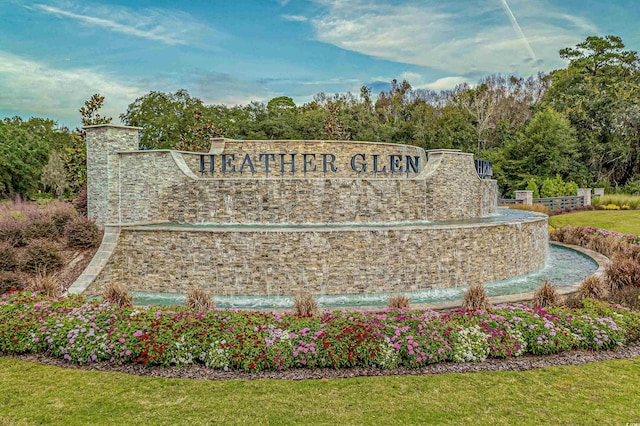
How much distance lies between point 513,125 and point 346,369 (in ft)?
217

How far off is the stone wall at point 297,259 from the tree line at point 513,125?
917 inches

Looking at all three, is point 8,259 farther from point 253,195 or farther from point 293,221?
point 293,221

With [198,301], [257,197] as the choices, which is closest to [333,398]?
[198,301]

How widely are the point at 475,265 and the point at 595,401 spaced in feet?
21.8

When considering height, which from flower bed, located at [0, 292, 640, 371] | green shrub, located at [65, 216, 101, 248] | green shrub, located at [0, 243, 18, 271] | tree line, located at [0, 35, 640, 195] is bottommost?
flower bed, located at [0, 292, 640, 371]

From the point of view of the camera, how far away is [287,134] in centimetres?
4750

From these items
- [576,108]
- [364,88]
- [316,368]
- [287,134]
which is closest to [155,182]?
[316,368]

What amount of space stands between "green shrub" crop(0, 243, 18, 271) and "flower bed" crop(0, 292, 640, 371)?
370 cm

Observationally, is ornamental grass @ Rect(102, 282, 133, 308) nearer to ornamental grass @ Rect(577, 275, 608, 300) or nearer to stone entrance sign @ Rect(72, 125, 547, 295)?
stone entrance sign @ Rect(72, 125, 547, 295)

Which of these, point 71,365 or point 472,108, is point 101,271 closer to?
point 71,365

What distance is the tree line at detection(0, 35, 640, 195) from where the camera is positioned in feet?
138

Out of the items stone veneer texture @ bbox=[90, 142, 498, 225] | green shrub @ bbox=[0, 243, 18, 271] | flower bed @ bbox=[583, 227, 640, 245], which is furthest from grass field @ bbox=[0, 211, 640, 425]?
flower bed @ bbox=[583, 227, 640, 245]

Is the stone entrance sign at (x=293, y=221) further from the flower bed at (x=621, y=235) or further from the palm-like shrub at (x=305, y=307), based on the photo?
the flower bed at (x=621, y=235)

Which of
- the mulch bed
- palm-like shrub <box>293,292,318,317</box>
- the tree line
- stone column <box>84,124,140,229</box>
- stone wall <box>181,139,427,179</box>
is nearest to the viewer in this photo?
the mulch bed
